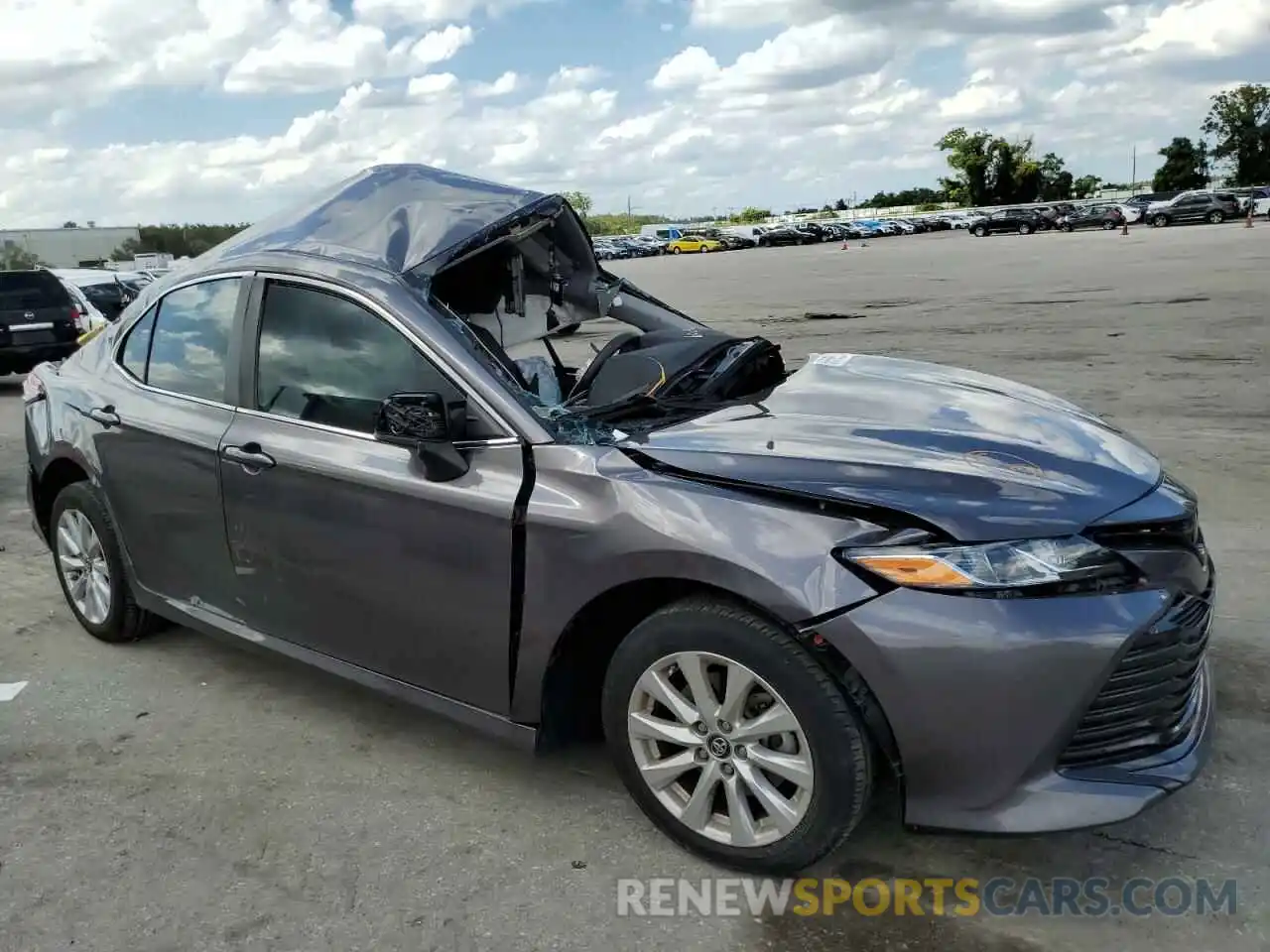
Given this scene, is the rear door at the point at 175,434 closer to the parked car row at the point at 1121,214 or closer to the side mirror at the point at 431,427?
the side mirror at the point at 431,427

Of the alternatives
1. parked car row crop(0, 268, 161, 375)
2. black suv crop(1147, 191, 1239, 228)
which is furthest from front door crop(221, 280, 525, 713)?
black suv crop(1147, 191, 1239, 228)

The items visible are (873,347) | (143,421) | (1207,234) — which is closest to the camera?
(143,421)

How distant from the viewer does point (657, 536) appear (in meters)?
2.75

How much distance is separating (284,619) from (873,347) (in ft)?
37.9

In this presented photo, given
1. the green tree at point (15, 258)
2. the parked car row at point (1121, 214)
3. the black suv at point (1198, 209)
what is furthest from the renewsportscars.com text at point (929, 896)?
the green tree at point (15, 258)

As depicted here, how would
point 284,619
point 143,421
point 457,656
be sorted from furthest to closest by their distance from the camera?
point 143,421 < point 284,619 < point 457,656

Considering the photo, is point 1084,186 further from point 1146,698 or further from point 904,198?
point 1146,698

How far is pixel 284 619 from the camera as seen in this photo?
3.62 m

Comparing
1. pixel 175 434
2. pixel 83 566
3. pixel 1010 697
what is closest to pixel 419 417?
pixel 175 434

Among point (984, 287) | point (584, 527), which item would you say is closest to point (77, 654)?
point (584, 527)

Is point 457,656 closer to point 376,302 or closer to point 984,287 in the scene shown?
point 376,302

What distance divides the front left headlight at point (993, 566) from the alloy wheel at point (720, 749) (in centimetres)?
42

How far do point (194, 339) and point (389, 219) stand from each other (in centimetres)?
94

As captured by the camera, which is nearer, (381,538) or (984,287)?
(381,538)
